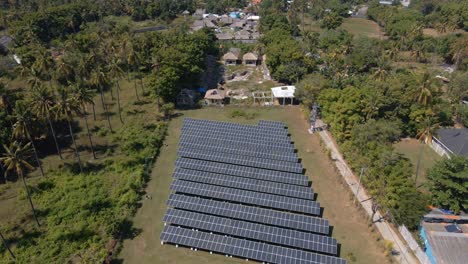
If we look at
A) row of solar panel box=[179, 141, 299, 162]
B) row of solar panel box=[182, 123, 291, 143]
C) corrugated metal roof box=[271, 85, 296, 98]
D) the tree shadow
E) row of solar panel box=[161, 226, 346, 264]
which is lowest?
the tree shadow

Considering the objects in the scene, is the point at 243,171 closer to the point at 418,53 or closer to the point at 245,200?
the point at 245,200

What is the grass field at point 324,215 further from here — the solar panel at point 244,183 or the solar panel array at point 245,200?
the solar panel at point 244,183

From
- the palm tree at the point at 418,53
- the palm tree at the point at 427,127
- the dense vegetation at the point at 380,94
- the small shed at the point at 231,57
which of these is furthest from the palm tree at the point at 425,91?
the small shed at the point at 231,57

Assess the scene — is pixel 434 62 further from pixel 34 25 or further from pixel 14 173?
pixel 34 25

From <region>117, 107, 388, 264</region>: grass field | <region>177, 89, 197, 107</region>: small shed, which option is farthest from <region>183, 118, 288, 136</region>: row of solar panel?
<region>177, 89, 197, 107</region>: small shed

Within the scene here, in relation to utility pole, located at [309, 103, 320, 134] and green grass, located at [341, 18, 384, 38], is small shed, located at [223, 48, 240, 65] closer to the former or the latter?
utility pole, located at [309, 103, 320, 134]

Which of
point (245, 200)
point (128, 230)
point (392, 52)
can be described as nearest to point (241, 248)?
point (245, 200)
